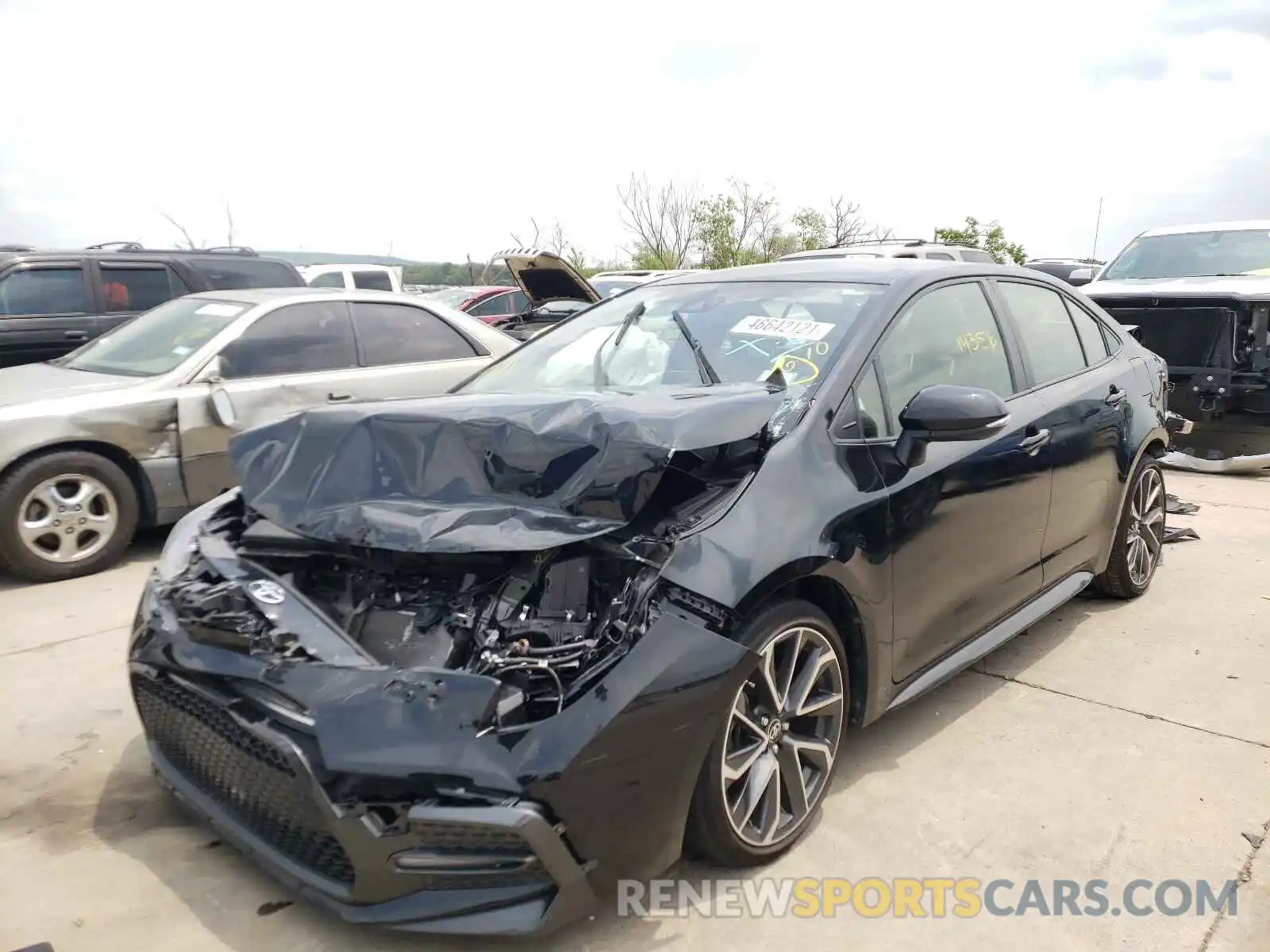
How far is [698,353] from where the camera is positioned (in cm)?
342

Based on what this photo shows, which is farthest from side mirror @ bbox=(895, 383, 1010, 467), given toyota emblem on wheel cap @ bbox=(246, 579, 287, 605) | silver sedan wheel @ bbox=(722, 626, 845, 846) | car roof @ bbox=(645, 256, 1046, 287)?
toyota emblem on wheel cap @ bbox=(246, 579, 287, 605)

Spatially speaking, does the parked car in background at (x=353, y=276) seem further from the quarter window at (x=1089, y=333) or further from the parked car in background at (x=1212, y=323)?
the quarter window at (x=1089, y=333)

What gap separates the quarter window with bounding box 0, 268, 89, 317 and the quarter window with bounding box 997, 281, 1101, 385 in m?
7.85

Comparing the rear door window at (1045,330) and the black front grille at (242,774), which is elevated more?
the rear door window at (1045,330)

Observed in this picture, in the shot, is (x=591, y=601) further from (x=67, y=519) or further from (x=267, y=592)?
(x=67, y=519)

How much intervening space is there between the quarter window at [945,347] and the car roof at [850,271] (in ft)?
0.30

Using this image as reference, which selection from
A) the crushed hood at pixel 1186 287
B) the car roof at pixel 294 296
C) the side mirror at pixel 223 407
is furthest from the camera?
the crushed hood at pixel 1186 287

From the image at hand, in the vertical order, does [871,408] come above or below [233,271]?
below

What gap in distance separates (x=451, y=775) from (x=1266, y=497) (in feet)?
23.6

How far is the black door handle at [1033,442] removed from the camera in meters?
3.66

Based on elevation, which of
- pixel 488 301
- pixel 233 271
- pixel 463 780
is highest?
pixel 233 271

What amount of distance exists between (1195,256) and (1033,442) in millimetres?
7142

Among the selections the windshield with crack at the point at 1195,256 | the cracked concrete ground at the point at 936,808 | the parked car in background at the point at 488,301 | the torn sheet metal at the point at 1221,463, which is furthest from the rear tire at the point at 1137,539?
the parked car in background at the point at 488,301

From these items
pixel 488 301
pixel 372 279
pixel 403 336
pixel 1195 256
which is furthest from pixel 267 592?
pixel 488 301
